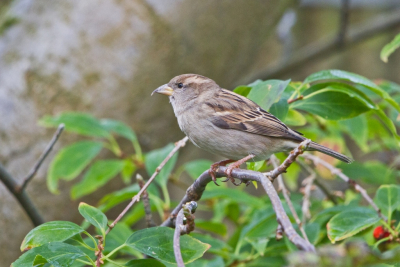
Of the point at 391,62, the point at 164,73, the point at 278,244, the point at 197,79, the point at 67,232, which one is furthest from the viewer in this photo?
the point at 391,62

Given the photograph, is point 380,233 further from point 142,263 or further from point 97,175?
point 97,175

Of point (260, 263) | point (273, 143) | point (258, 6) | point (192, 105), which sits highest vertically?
point (258, 6)

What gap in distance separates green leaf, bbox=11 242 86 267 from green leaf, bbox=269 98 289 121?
108 cm

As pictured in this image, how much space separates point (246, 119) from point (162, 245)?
1188 mm

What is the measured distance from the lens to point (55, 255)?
1576 millimetres

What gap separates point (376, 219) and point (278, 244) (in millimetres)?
513

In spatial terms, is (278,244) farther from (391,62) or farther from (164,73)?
(391,62)

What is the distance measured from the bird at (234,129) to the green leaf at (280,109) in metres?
0.16

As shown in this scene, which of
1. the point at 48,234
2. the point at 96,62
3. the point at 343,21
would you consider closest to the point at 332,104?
the point at 48,234

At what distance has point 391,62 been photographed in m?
8.38

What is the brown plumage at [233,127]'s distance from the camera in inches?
98.6

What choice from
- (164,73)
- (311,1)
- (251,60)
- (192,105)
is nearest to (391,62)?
(311,1)

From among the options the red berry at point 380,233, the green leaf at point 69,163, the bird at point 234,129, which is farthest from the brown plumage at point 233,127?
the green leaf at point 69,163

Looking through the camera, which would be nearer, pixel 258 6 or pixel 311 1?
pixel 258 6
